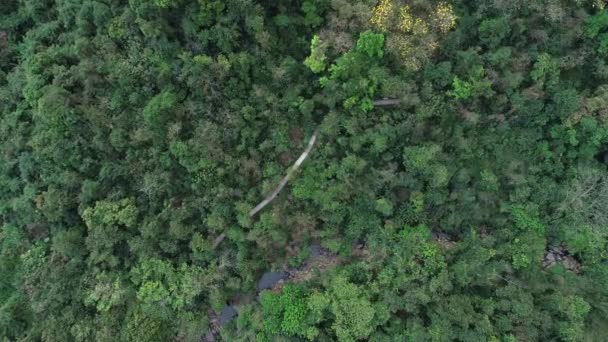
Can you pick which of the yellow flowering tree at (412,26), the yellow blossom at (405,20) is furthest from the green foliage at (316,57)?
the yellow blossom at (405,20)

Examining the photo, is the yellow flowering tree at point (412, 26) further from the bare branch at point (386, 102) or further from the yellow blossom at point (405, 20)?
the bare branch at point (386, 102)

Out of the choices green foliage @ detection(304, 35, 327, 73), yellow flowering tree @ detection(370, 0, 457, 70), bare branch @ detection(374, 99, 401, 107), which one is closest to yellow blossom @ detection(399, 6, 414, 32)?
yellow flowering tree @ detection(370, 0, 457, 70)

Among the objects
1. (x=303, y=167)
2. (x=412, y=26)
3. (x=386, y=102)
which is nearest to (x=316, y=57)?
(x=386, y=102)

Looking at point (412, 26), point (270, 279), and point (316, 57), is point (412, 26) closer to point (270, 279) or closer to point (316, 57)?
point (316, 57)

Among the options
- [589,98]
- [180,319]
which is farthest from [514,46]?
[180,319]

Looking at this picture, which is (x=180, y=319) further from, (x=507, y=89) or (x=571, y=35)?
(x=571, y=35)

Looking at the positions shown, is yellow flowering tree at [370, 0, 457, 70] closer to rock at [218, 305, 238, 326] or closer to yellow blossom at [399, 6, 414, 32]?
yellow blossom at [399, 6, 414, 32]
